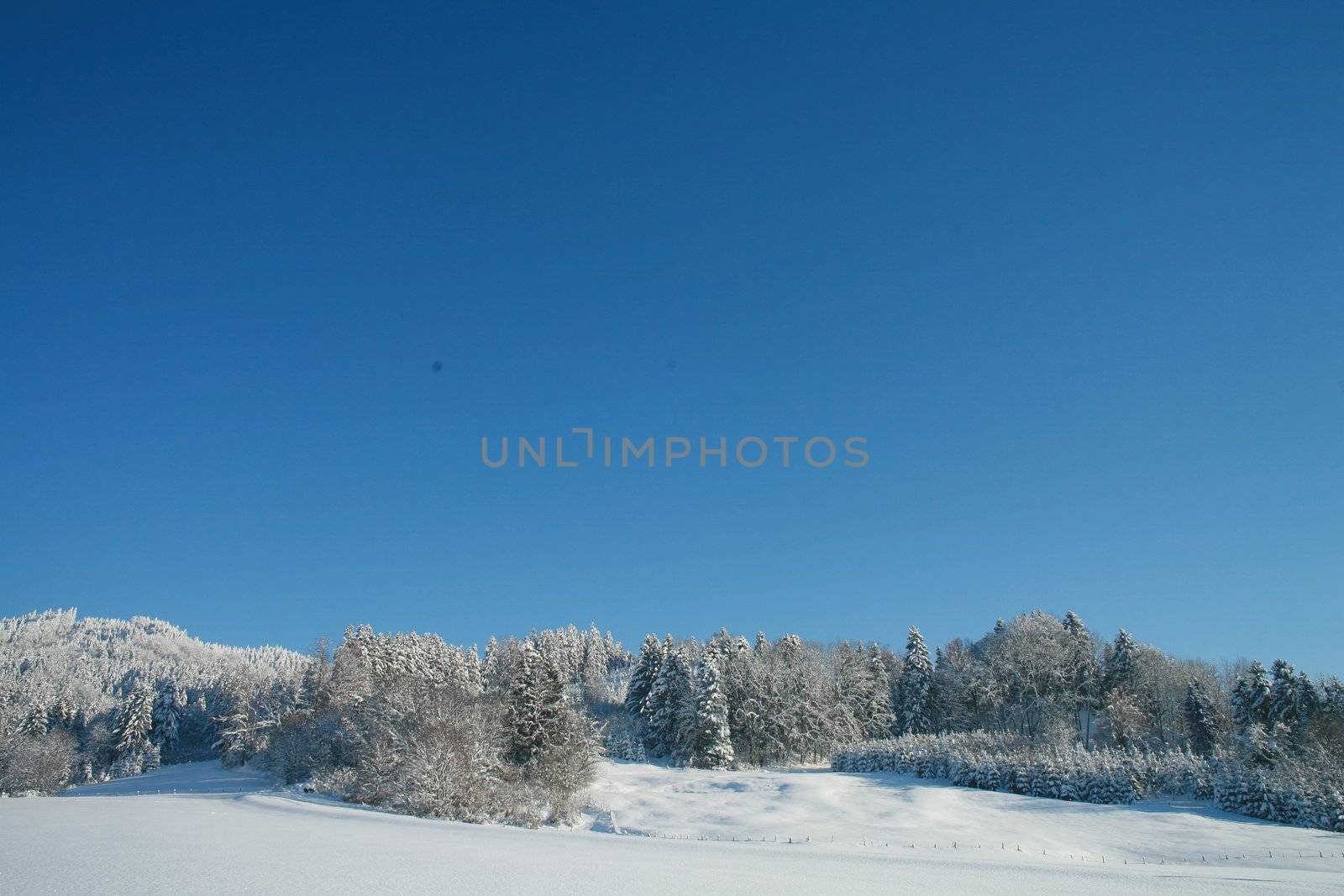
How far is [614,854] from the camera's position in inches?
454

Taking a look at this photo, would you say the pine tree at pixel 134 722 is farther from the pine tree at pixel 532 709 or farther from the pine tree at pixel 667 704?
the pine tree at pixel 532 709

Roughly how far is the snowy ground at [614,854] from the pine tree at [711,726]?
1063 inches

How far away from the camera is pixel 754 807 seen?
34188 millimetres

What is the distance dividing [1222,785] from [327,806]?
129 feet

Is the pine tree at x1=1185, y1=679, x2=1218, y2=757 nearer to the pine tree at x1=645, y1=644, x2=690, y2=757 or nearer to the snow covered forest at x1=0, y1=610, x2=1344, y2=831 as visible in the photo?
the snow covered forest at x1=0, y1=610, x2=1344, y2=831

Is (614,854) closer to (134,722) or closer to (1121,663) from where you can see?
(1121,663)

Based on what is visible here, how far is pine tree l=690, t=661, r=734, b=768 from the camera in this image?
56.8 m

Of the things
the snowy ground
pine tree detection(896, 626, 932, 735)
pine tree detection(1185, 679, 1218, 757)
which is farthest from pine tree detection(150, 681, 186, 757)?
pine tree detection(1185, 679, 1218, 757)

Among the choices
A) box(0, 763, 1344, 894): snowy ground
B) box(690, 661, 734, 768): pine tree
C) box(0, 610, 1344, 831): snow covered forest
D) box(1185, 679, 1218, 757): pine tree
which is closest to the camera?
box(0, 763, 1344, 894): snowy ground

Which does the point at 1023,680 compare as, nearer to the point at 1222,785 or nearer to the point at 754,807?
the point at 1222,785

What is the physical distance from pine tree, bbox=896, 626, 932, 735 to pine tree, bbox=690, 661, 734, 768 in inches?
776

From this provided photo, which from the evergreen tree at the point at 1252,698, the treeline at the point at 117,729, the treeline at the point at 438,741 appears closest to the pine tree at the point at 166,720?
the treeline at the point at 117,729

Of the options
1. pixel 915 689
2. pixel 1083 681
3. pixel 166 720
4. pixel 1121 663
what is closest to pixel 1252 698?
pixel 1121 663

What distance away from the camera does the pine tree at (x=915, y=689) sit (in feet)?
219
